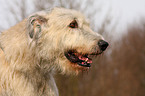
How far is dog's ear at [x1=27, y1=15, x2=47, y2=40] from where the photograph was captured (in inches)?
160

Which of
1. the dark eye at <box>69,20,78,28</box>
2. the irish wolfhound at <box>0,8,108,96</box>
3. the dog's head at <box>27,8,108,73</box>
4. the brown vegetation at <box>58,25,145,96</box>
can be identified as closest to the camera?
the irish wolfhound at <box>0,8,108,96</box>

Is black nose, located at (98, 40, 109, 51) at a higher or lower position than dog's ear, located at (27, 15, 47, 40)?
lower

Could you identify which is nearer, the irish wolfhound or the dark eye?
the irish wolfhound

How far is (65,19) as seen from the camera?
14.0ft

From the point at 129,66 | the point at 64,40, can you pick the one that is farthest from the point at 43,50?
the point at 129,66

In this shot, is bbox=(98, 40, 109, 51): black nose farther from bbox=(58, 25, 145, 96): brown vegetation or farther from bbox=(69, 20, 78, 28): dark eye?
bbox=(58, 25, 145, 96): brown vegetation

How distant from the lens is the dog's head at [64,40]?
4.11 meters

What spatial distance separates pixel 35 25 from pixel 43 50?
1.54 feet

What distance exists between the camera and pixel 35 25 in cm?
419

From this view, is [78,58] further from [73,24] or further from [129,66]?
[129,66]

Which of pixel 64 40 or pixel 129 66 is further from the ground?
pixel 64 40

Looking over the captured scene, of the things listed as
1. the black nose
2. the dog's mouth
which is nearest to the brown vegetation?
the dog's mouth

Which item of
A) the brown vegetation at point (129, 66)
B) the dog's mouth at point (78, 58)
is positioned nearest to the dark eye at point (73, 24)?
the dog's mouth at point (78, 58)

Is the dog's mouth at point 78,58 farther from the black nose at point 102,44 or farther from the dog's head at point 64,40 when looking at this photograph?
the black nose at point 102,44
